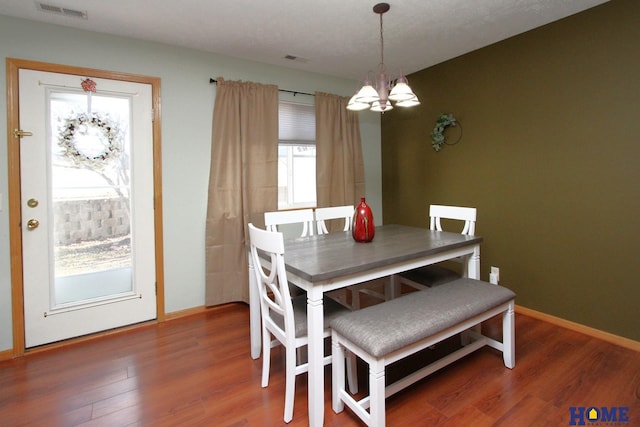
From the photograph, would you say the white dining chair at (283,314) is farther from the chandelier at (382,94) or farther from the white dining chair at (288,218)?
the chandelier at (382,94)

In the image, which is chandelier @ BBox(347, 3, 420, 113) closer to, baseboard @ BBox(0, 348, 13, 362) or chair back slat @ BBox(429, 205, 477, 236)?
chair back slat @ BBox(429, 205, 477, 236)

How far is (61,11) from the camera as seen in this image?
2.21m

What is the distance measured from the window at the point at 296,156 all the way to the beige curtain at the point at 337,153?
0.13 meters

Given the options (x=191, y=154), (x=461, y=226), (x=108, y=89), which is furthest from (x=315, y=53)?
(x=461, y=226)

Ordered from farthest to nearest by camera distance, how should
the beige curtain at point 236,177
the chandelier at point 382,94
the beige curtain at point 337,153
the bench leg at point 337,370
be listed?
the beige curtain at point 337,153, the beige curtain at point 236,177, the chandelier at point 382,94, the bench leg at point 337,370

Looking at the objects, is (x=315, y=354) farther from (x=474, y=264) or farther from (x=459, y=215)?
(x=459, y=215)

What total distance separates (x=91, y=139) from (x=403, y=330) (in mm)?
2686

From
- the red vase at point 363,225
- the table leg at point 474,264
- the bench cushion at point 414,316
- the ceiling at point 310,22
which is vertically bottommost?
the bench cushion at point 414,316

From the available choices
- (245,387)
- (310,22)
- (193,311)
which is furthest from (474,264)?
(193,311)

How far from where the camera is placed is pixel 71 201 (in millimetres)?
2484

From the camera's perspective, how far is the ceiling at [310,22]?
7.25 ft

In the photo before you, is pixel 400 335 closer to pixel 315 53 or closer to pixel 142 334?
pixel 142 334

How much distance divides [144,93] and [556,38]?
340cm

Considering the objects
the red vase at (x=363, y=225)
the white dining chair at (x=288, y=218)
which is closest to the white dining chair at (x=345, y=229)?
the white dining chair at (x=288, y=218)
